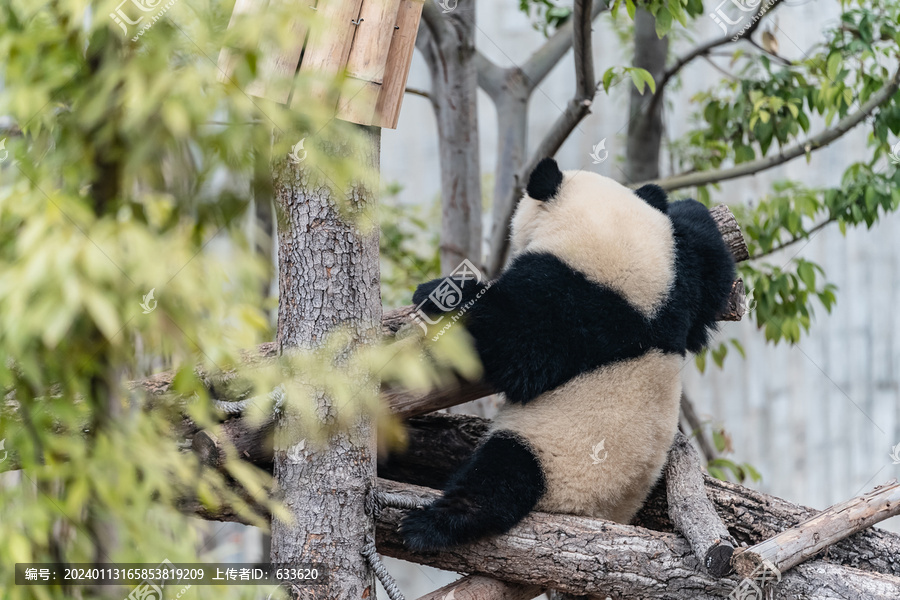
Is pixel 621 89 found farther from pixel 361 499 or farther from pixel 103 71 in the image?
pixel 103 71

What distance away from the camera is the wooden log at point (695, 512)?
1.55 metres

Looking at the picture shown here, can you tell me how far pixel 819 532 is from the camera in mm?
1599

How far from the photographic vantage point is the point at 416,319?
1.83 m

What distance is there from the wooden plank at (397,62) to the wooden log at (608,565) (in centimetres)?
93

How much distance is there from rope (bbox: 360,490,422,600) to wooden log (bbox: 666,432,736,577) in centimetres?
64

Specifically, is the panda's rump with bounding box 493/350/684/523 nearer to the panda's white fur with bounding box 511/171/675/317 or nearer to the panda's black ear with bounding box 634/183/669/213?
the panda's white fur with bounding box 511/171/675/317

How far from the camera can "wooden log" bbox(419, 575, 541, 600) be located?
171 centimetres

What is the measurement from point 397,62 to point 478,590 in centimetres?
123

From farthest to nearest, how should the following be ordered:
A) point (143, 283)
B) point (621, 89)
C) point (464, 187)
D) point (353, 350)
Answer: point (621, 89) < point (464, 187) < point (353, 350) < point (143, 283)

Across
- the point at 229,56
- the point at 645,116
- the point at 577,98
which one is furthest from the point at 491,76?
the point at 229,56

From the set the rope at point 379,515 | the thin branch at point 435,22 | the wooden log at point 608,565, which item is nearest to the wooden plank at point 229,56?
the rope at point 379,515

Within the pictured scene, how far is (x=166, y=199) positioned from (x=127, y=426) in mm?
293

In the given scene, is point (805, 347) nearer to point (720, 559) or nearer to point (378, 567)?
point (720, 559)

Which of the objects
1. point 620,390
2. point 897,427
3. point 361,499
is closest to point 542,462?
point 620,390
